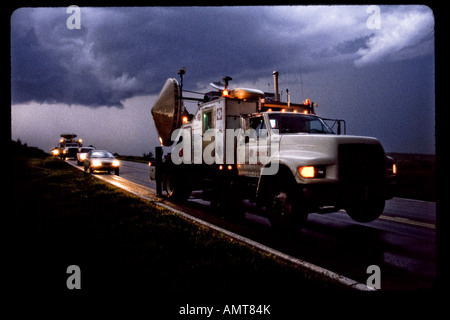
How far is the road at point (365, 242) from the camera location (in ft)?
15.8

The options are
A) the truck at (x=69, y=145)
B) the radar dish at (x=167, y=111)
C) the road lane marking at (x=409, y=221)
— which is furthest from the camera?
the truck at (x=69, y=145)

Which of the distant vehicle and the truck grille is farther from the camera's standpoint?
the distant vehicle

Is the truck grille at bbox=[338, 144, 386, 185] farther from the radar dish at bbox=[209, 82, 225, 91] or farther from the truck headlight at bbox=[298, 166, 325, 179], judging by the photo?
the radar dish at bbox=[209, 82, 225, 91]

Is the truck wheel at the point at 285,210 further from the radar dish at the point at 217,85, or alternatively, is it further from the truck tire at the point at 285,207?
the radar dish at the point at 217,85

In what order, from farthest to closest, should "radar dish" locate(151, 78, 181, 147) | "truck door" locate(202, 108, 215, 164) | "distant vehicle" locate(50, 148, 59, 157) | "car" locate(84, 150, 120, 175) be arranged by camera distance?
1. "distant vehicle" locate(50, 148, 59, 157)
2. "car" locate(84, 150, 120, 175)
3. "radar dish" locate(151, 78, 181, 147)
4. "truck door" locate(202, 108, 215, 164)

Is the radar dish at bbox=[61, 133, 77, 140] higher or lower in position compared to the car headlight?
higher

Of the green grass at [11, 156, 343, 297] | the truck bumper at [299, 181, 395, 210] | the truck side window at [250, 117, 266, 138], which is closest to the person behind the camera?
the green grass at [11, 156, 343, 297]

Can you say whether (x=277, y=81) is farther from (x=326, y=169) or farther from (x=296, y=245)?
(x=296, y=245)

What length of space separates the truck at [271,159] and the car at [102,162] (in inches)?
519

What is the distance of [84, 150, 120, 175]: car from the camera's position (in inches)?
945

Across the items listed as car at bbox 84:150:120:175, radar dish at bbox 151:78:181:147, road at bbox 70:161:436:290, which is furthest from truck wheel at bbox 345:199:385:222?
car at bbox 84:150:120:175

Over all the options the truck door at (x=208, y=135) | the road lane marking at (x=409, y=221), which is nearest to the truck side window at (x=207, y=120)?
the truck door at (x=208, y=135)

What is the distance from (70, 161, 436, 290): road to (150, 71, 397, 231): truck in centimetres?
47

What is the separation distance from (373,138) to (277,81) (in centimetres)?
418
